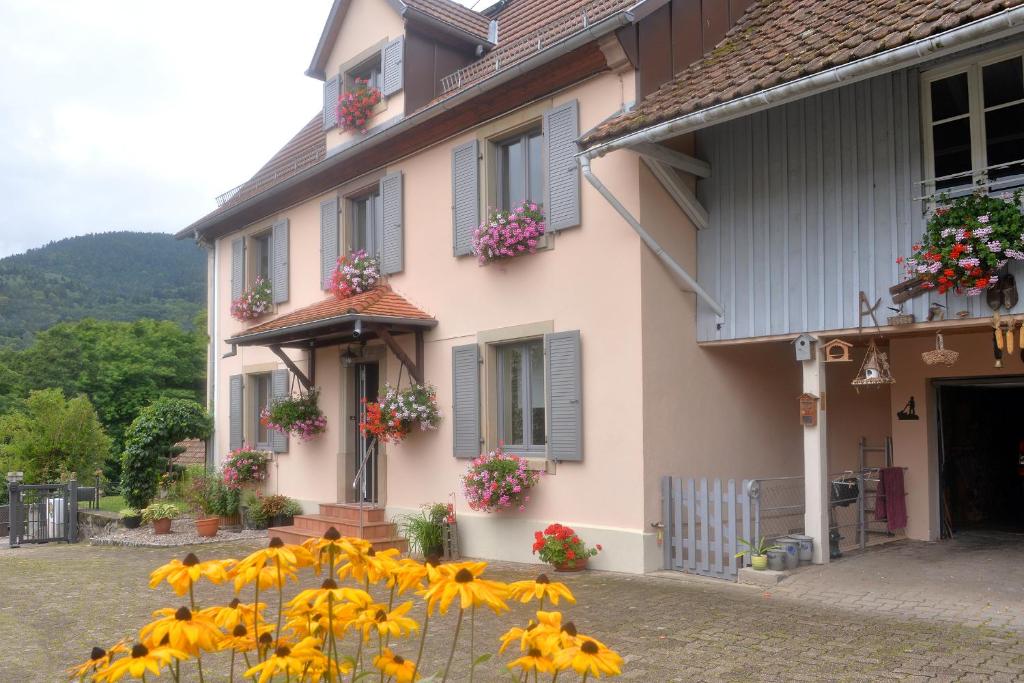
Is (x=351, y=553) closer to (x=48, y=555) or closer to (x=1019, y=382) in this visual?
(x=1019, y=382)

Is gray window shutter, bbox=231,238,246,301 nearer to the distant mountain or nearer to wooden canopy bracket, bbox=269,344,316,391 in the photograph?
wooden canopy bracket, bbox=269,344,316,391

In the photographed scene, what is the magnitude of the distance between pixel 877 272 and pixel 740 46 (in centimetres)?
269

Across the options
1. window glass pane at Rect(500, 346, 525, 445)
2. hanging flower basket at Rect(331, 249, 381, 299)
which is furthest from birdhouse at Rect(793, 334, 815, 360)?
hanging flower basket at Rect(331, 249, 381, 299)

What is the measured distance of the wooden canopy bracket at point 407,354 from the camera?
11.4 m

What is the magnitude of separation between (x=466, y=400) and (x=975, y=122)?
612 centimetres

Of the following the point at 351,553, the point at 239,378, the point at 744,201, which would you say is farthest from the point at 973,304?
the point at 239,378

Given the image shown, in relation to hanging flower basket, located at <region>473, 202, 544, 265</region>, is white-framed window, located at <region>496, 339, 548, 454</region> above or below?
below

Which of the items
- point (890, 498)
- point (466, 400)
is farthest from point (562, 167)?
point (890, 498)

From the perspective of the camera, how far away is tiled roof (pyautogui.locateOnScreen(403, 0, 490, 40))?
12.7 meters

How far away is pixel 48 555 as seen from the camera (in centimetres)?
1291

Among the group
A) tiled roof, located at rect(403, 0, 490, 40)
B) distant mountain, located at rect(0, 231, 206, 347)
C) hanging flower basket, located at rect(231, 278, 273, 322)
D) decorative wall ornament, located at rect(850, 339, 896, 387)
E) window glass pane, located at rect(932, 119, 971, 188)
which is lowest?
decorative wall ornament, located at rect(850, 339, 896, 387)

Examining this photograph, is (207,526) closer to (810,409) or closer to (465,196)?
(465,196)

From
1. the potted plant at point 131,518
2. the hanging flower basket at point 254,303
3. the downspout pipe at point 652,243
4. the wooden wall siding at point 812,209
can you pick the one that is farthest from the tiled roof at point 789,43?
the potted plant at point 131,518

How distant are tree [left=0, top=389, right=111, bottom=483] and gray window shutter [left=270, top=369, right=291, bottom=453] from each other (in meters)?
6.10
